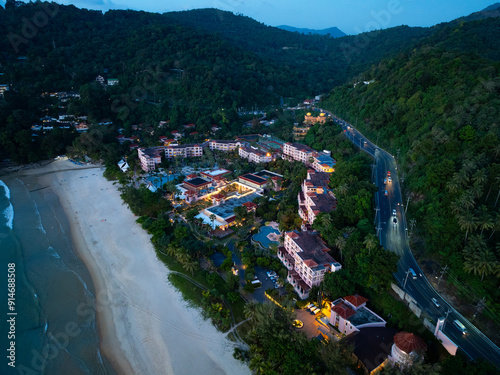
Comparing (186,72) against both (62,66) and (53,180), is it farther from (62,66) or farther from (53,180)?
(53,180)

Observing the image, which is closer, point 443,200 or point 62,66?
point 443,200

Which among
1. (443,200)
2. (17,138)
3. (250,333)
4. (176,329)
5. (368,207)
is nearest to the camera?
(250,333)

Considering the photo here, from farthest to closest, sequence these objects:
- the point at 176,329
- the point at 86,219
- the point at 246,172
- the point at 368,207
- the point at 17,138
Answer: the point at 17,138, the point at 246,172, the point at 86,219, the point at 368,207, the point at 176,329

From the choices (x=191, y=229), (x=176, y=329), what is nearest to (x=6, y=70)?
(x=191, y=229)

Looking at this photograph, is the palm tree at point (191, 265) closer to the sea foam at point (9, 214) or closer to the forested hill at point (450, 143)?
the forested hill at point (450, 143)

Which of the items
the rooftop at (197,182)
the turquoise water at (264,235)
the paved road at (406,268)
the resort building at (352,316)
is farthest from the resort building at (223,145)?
the resort building at (352,316)

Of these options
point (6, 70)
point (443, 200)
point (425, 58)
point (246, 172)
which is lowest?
point (246, 172)
